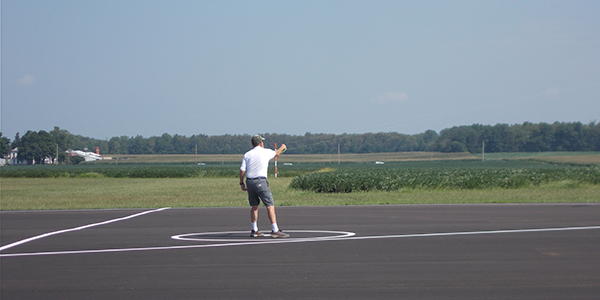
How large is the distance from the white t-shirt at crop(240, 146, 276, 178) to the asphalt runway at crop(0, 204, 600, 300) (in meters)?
1.18

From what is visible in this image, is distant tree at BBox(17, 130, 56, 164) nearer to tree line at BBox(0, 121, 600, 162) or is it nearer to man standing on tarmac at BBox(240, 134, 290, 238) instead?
tree line at BBox(0, 121, 600, 162)

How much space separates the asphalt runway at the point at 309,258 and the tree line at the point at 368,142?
7983cm

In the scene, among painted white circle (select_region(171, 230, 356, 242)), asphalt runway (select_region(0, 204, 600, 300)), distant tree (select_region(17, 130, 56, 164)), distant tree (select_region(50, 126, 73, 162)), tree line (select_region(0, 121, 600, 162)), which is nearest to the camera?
asphalt runway (select_region(0, 204, 600, 300))

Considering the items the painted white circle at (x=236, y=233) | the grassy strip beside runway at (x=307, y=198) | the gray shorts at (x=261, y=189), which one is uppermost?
the gray shorts at (x=261, y=189)

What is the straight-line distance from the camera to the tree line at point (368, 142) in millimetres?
96250

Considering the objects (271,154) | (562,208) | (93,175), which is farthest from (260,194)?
(93,175)

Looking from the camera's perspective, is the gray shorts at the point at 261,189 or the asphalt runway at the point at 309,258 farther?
the gray shorts at the point at 261,189

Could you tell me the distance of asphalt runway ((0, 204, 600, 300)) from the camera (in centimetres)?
538

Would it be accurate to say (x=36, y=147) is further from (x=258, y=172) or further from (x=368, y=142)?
(x=258, y=172)

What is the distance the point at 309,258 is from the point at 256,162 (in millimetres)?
2370

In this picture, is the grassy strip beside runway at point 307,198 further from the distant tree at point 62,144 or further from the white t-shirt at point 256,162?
the distant tree at point 62,144

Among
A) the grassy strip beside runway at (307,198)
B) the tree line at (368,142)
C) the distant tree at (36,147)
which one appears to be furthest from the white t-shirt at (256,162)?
the distant tree at (36,147)

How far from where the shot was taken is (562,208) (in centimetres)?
1380

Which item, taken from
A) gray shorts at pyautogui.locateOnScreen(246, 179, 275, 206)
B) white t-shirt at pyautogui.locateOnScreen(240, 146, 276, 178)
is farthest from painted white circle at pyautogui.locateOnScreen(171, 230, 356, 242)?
white t-shirt at pyautogui.locateOnScreen(240, 146, 276, 178)
